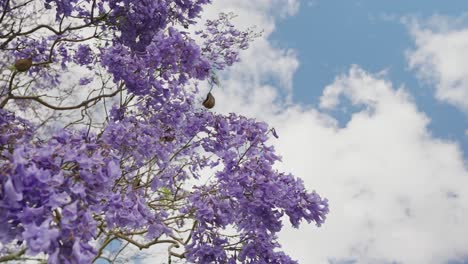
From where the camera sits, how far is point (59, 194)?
301cm

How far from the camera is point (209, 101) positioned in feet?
20.6

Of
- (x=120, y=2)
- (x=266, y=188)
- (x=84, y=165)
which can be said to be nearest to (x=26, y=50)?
(x=120, y=2)

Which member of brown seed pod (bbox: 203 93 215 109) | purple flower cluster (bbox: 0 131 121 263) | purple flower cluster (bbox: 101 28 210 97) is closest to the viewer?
purple flower cluster (bbox: 0 131 121 263)

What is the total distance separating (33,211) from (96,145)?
0.93m

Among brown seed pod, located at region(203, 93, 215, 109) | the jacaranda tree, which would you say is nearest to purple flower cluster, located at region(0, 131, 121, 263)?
the jacaranda tree

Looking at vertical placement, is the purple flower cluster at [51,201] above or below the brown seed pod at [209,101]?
below

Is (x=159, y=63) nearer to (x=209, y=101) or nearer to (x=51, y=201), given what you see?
(x=209, y=101)

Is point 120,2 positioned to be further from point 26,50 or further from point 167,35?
point 26,50

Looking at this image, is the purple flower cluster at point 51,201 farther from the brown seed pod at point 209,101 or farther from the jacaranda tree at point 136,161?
the brown seed pod at point 209,101

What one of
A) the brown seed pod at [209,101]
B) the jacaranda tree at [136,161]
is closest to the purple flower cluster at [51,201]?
the jacaranda tree at [136,161]

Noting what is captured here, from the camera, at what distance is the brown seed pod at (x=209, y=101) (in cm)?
620

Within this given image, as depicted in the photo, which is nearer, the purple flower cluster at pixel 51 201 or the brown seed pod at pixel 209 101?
the purple flower cluster at pixel 51 201

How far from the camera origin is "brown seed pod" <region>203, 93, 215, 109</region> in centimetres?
620

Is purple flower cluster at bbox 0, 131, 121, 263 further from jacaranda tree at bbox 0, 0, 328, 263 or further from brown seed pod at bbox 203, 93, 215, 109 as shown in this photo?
brown seed pod at bbox 203, 93, 215, 109
